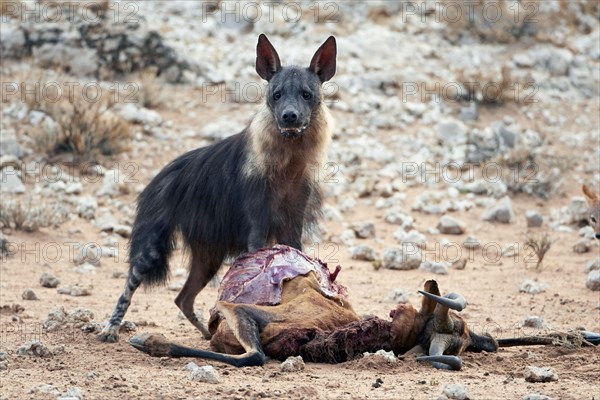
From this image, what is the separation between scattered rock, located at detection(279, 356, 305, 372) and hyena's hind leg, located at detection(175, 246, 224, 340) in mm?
2287

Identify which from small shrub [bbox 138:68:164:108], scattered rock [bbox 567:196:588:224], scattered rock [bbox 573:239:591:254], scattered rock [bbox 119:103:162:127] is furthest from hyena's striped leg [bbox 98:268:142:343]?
small shrub [bbox 138:68:164:108]

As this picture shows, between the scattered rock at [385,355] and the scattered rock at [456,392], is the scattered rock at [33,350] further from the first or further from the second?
the scattered rock at [456,392]

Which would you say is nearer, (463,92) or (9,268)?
(9,268)

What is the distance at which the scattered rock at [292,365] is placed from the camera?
5.81m

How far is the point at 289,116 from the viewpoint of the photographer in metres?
7.25

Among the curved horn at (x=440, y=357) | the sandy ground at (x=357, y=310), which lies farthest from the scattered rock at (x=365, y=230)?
the curved horn at (x=440, y=357)

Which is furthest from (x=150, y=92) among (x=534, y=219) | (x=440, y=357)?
(x=440, y=357)

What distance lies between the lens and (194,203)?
7855mm

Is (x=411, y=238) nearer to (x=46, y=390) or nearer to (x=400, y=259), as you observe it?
(x=400, y=259)

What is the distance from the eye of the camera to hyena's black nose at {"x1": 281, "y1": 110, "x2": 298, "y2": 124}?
7.25 m

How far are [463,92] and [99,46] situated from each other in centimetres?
563

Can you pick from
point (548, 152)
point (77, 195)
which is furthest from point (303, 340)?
point (548, 152)

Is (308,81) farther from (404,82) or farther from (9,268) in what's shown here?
(404,82)

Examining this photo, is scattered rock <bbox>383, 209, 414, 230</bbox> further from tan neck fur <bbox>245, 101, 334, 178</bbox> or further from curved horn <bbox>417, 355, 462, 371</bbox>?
curved horn <bbox>417, 355, 462, 371</bbox>
